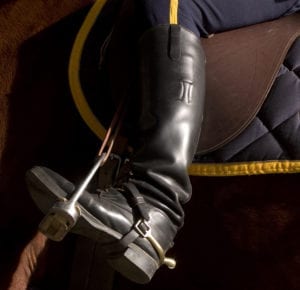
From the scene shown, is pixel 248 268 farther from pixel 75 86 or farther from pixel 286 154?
pixel 75 86

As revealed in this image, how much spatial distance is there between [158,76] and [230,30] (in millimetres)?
198

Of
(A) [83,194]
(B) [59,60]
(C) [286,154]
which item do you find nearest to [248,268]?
(C) [286,154]

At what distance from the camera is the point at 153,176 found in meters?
0.79

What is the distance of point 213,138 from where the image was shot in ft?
2.81

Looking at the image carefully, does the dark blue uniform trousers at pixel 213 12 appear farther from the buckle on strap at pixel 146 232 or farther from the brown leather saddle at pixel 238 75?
the buckle on strap at pixel 146 232

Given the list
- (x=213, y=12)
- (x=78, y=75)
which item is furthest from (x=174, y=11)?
(x=78, y=75)

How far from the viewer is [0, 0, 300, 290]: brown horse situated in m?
0.89

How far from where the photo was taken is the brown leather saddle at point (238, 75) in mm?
852

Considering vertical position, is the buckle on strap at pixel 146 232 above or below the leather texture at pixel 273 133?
below

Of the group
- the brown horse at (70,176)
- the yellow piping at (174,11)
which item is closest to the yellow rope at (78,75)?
the brown horse at (70,176)

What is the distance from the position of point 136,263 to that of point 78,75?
0.34 metres

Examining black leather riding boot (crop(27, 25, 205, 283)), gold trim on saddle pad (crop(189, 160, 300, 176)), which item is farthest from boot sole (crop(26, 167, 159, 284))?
gold trim on saddle pad (crop(189, 160, 300, 176))

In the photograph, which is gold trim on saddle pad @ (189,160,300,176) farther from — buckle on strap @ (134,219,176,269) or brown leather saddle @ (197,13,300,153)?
→ buckle on strap @ (134,219,176,269)

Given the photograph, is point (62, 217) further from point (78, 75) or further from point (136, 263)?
point (78, 75)
